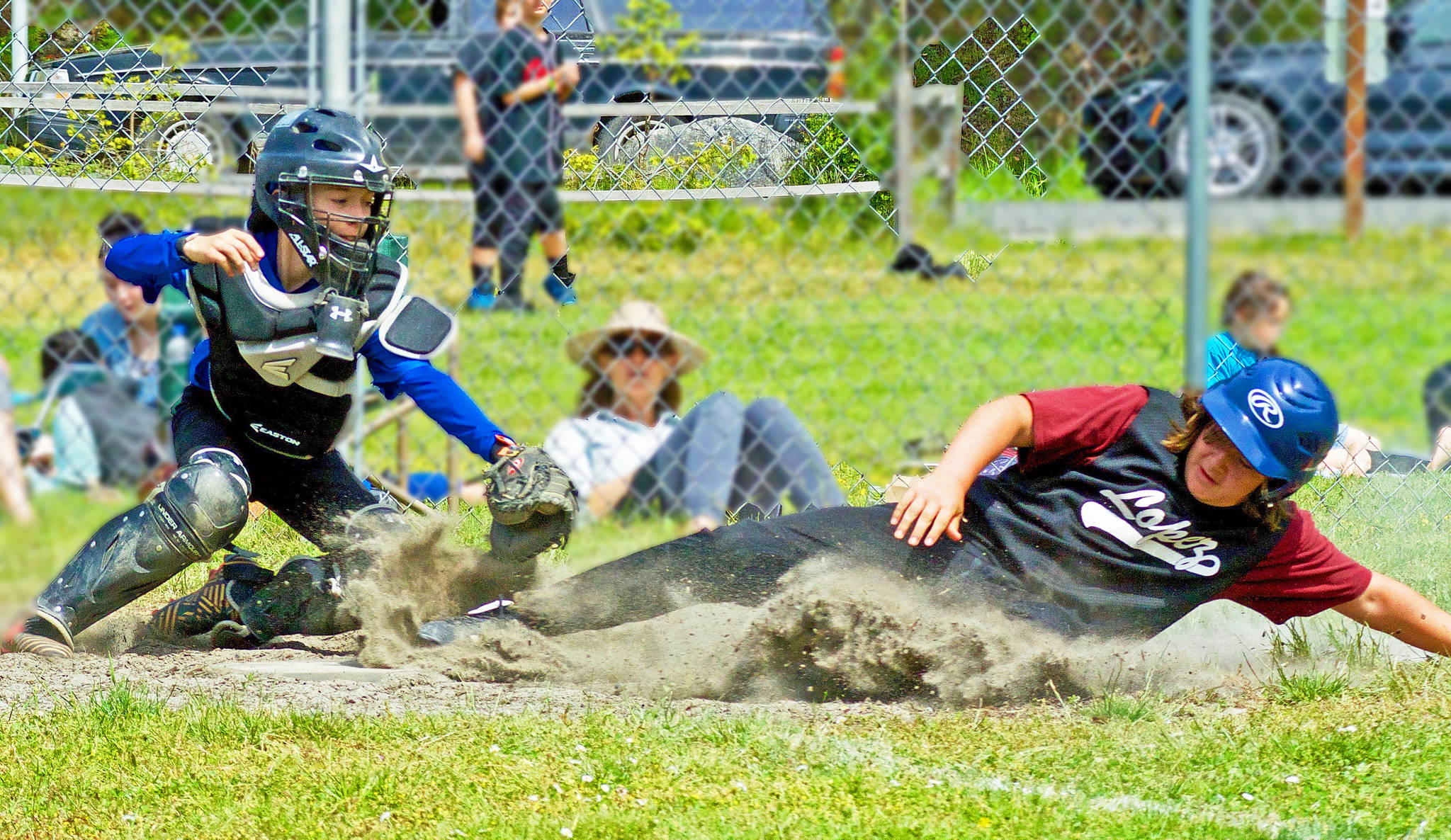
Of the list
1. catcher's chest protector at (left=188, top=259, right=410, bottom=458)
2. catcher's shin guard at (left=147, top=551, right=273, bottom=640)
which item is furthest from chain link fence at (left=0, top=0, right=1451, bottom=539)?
catcher's shin guard at (left=147, top=551, right=273, bottom=640)

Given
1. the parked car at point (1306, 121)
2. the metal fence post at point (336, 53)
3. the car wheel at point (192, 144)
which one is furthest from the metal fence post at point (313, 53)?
the parked car at point (1306, 121)

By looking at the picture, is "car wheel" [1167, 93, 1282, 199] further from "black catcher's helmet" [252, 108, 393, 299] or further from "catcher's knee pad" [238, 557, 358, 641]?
"catcher's knee pad" [238, 557, 358, 641]

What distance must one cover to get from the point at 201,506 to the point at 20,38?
245 cm

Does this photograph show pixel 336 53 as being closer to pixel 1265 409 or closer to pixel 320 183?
pixel 320 183

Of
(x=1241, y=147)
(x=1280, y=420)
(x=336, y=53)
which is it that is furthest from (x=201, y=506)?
(x=1241, y=147)

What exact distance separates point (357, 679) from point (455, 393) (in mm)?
837

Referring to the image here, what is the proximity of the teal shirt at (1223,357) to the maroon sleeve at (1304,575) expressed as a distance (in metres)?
0.86

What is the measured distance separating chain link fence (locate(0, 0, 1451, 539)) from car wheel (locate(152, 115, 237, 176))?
0.04 ft

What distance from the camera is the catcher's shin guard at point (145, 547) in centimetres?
365

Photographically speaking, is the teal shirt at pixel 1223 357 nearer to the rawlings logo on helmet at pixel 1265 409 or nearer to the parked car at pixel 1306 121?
the parked car at pixel 1306 121

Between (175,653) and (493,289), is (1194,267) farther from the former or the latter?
(175,653)

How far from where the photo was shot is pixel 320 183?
368 centimetres

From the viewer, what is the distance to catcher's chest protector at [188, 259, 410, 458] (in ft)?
12.0

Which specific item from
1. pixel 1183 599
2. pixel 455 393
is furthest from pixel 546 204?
pixel 1183 599
